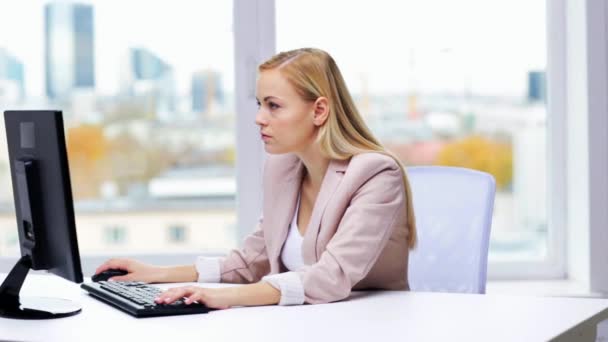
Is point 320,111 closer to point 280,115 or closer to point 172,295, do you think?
point 280,115

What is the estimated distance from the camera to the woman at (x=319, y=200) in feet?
6.68

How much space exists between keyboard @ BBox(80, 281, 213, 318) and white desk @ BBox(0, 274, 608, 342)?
19 mm

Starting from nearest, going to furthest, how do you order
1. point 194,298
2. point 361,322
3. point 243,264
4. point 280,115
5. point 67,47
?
point 361,322
point 194,298
point 280,115
point 243,264
point 67,47

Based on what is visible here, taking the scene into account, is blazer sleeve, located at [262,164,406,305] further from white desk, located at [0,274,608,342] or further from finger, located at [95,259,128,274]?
finger, located at [95,259,128,274]

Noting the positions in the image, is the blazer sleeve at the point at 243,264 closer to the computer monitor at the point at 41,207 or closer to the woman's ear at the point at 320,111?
the woman's ear at the point at 320,111

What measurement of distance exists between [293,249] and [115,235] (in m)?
1.46

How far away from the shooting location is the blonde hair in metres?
2.21

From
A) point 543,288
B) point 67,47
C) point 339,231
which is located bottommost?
point 543,288

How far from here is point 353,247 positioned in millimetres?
2035

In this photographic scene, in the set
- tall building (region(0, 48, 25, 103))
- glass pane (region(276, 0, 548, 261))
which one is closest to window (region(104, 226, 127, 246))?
tall building (region(0, 48, 25, 103))

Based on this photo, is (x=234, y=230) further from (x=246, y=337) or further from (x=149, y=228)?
(x=246, y=337)

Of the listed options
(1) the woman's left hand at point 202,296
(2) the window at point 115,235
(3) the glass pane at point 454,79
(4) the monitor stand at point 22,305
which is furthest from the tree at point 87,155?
(1) the woman's left hand at point 202,296

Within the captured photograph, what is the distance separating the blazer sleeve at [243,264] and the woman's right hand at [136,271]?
4.6 inches

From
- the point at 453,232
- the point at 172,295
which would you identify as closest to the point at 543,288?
the point at 453,232
